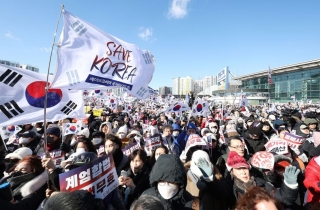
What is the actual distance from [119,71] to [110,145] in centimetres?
125

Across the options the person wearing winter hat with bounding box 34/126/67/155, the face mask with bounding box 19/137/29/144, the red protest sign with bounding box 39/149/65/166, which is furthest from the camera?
the face mask with bounding box 19/137/29/144

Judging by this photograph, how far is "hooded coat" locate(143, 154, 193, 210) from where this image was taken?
5.94ft

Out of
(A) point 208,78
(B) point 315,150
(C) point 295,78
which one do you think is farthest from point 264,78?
(B) point 315,150

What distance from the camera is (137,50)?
395 cm

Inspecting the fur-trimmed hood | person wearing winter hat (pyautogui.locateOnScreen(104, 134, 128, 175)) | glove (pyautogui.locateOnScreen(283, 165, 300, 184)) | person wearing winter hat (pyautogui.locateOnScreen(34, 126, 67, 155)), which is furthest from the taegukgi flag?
glove (pyautogui.locateOnScreen(283, 165, 300, 184))

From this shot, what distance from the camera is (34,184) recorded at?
6.36 feet

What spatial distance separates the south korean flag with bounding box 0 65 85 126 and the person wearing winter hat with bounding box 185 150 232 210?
2.03 metres

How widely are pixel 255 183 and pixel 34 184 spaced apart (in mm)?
2239

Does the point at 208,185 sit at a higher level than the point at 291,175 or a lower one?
lower

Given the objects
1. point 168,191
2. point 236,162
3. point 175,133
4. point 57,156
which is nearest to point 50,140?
point 57,156

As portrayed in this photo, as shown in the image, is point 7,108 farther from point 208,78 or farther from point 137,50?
point 208,78

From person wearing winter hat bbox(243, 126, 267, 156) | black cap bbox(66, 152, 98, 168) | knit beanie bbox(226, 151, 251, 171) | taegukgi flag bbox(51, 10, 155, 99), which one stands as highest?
taegukgi flag bbox(51, 10, 155, 99)

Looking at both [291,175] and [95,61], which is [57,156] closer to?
[95,61]

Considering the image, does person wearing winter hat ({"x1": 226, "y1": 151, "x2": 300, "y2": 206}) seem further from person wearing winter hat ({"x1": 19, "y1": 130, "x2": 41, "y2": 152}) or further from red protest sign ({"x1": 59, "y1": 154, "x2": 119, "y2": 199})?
person wearing winter hat ({"x1": 19, "y1": 130, "x2": 41, "y2": 152})
